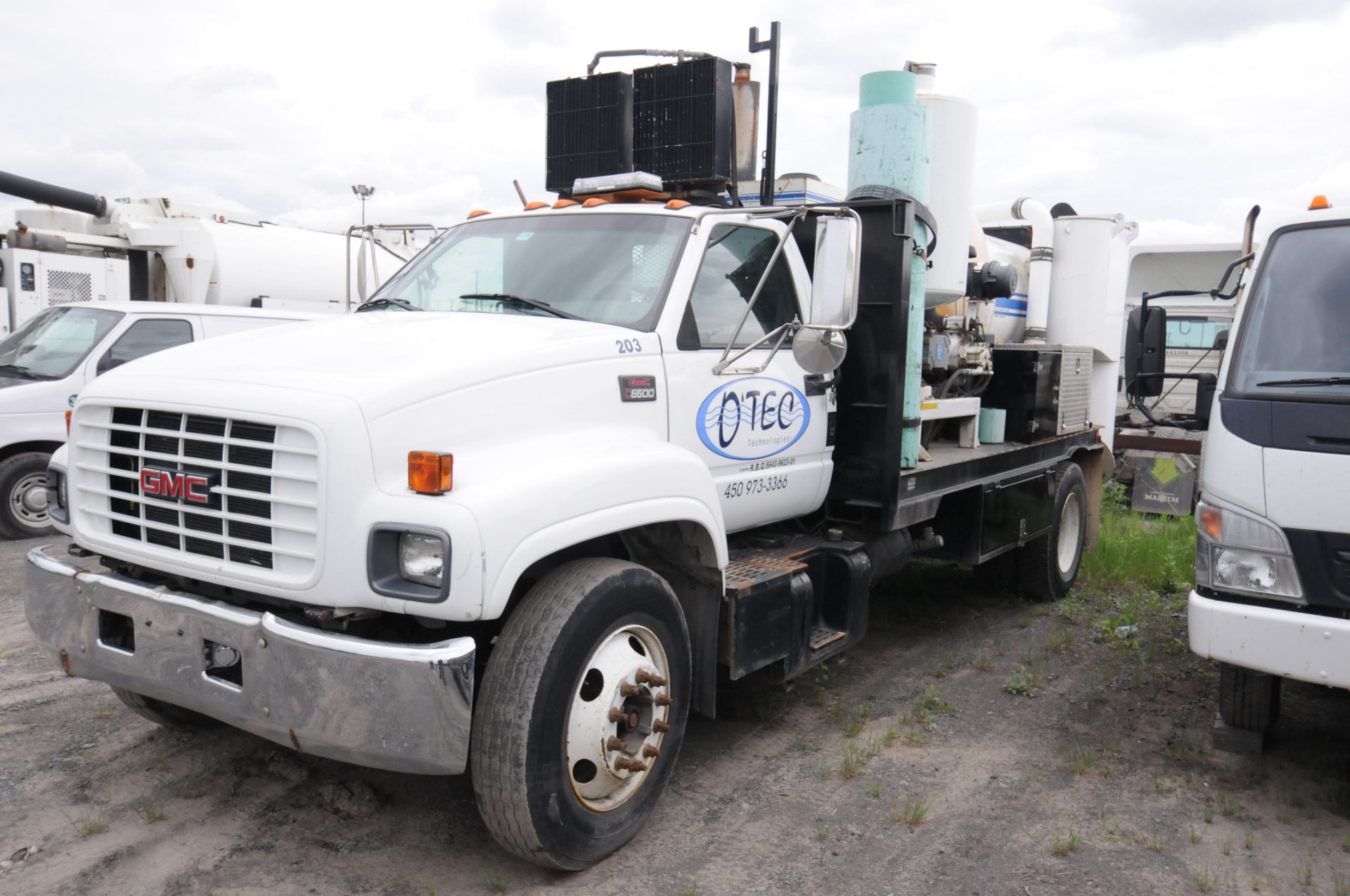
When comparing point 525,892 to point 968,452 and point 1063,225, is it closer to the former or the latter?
point 968,452

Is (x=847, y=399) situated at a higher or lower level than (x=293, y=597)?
higher

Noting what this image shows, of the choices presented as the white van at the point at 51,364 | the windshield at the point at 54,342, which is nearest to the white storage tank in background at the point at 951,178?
the white van at the point at 51,364

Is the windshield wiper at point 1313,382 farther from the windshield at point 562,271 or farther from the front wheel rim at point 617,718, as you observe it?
the front wheel rim at point 617,718

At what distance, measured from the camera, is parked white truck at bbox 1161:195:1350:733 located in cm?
386

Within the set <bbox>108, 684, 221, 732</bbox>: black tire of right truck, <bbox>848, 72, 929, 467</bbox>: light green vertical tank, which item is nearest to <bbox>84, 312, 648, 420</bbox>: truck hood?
<bbox>108, 684, 221, 732</bbox>: black tire of right truck

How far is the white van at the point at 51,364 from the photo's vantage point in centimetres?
829

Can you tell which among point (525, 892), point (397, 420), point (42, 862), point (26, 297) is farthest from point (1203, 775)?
point (26, 297)

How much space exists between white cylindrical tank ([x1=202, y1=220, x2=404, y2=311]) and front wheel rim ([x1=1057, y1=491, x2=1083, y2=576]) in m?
7.60

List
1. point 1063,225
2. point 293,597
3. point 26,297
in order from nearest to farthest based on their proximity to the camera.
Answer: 1. point 293,597
2. point 1063,225
3. point 26,297

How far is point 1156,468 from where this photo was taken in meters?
10.8

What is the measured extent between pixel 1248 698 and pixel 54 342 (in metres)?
9.01

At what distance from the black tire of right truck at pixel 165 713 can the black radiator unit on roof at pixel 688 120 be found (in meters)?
3.30

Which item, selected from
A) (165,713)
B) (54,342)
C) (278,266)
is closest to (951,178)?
(165,713)

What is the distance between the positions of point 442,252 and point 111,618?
6.91 ft
